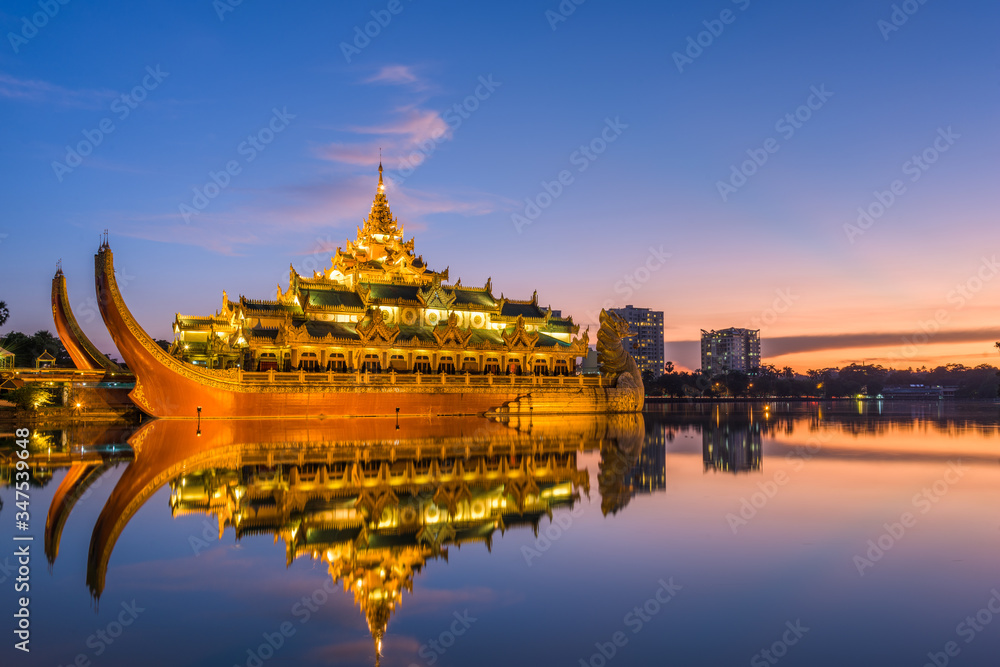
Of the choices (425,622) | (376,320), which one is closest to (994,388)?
(376,320)

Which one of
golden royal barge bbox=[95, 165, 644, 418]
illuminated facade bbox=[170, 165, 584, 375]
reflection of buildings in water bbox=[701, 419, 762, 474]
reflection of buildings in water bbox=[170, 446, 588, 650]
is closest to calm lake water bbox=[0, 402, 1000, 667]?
reflection of buildings in water bbox=[170, 446, 588, 650]

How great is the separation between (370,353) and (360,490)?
28.8 m

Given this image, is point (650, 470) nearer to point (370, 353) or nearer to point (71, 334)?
point (370, 353)

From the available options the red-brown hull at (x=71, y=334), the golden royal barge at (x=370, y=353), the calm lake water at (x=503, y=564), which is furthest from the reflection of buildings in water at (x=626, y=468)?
the red-brown hull at (x=71, y=334)

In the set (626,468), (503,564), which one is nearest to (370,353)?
(626,468)

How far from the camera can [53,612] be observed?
6.54 m

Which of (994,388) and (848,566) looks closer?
(848,566)

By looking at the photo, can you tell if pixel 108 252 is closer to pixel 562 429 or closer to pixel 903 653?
pixel 562 429

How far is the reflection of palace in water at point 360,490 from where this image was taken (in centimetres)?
868

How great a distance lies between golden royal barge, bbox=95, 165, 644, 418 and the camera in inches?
1363

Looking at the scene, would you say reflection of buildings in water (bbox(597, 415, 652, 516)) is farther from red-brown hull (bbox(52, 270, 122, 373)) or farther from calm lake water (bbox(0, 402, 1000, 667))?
red-brown hull (bbox(52, 270, 122, 373))

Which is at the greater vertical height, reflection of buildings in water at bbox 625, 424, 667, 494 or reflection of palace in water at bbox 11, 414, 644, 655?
reflection of palace in water at bbox 11, 414, 644, 655

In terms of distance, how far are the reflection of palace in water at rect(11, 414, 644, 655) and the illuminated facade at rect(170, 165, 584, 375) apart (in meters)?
14.1

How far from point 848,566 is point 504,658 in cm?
463
